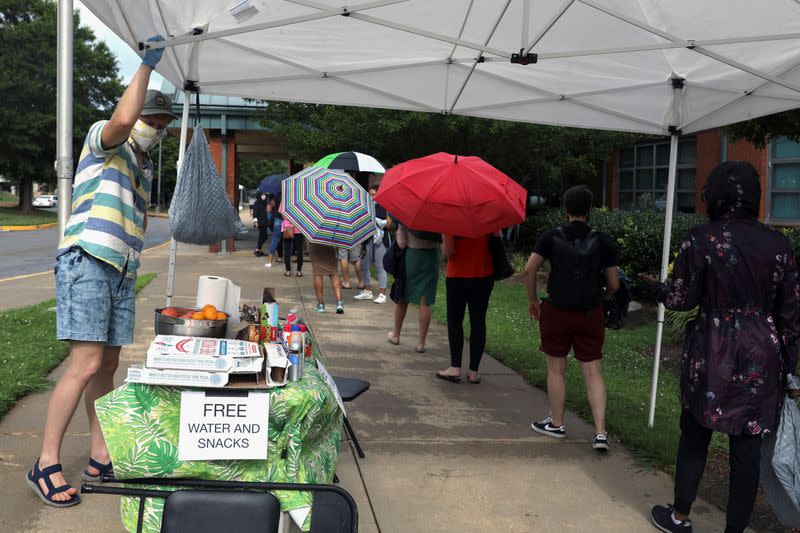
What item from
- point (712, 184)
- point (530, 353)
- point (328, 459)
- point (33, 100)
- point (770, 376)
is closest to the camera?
point (328, 459)

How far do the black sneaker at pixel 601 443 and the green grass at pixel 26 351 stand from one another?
4.18 metres

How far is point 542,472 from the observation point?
474cm

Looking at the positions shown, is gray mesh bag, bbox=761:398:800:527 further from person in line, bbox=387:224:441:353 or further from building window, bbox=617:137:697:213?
building window, bbox=617:137:697:213

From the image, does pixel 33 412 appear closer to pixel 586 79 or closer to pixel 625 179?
pixel 586 79

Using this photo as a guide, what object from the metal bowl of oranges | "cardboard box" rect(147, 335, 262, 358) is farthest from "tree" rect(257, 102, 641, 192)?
"cardboard box" rect(147, 335, 262, 358)

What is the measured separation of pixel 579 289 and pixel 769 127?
3.54 metres

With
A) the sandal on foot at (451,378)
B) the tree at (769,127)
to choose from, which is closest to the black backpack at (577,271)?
the sandal on foot at (451,378)

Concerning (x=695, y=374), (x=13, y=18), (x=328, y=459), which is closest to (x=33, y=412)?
(x=328, y=459)

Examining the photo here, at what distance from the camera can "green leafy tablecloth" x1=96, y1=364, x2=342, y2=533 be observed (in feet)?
9.24

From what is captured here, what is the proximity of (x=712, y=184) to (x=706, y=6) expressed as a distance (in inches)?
60.3

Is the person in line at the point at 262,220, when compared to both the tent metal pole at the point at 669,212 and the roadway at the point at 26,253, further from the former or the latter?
the tent metal pole at the point at 669,212

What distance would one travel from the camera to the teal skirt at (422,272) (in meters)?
8.01

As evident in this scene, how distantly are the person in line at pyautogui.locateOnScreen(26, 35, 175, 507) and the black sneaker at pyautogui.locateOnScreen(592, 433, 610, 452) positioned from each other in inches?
127

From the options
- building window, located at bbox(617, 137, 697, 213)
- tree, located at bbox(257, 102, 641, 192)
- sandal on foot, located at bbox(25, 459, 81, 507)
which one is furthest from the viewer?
building window, located at bbox(617, 137, 697, 213)
